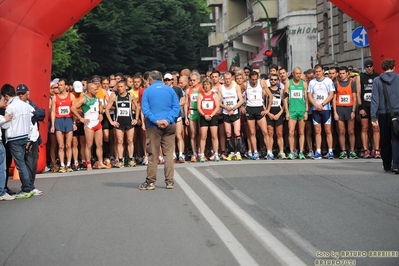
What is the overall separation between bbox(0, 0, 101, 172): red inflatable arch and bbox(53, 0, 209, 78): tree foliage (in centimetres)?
3162

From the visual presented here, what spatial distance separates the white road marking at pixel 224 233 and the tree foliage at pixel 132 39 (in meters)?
37.6

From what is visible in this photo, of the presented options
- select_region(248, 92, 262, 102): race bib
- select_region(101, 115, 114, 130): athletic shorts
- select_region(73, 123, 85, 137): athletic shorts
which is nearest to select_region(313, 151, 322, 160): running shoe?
select_region(248, 92, 262, 102): race bib

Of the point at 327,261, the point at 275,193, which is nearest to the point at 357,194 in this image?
the point at 275,193

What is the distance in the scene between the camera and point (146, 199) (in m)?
12.2

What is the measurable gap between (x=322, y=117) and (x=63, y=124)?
5.57 m

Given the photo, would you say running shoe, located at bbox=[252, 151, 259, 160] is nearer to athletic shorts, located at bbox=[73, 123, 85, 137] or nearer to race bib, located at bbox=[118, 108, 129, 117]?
race bib, located at bbox=[118, 108, 129, 117]

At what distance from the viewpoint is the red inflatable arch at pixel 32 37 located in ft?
53.6

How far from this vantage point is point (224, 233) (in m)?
8.88

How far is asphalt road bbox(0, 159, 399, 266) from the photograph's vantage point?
772 cm

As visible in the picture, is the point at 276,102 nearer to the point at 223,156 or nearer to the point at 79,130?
the point at 223,156

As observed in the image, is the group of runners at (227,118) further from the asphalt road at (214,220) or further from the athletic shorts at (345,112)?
the asphalt road at (214,220)

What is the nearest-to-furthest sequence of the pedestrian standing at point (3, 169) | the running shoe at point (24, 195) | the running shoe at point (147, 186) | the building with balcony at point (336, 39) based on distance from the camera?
the pedestrian standing at point (3, 169) < the running shoe at point (24, 195) < the running shoe at point (147, 186) < the building with balcony at point (336, 39)

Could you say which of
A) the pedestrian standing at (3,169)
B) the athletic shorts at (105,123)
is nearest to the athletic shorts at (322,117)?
the athletic shorts at (105,123)

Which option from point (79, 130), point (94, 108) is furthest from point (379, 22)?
point (79, 130)
